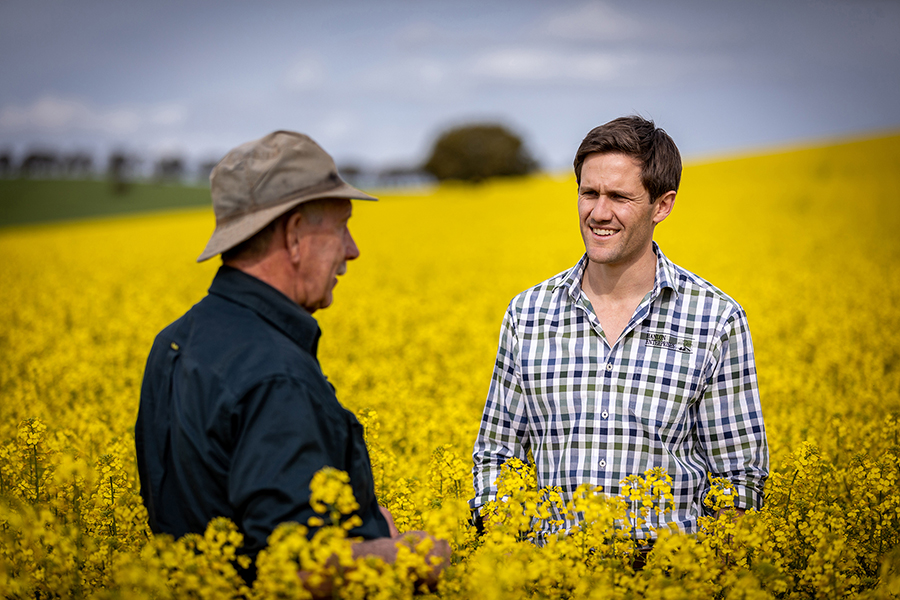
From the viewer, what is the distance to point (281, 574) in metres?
1.86

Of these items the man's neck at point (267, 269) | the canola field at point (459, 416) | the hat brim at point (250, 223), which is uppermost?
the hat brim at point (250, 223)

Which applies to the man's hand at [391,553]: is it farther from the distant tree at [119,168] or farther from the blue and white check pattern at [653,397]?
the distant tree at [119,168]

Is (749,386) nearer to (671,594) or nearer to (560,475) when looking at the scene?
(560,475)

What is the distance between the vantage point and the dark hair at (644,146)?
2.85 m

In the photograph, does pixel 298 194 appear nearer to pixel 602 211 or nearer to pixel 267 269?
pixel 267 269

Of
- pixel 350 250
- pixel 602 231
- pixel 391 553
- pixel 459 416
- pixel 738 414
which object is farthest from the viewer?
pixel 459 416

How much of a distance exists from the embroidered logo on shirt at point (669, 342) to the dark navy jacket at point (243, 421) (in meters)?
1.37

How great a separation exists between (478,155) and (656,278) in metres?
56.8

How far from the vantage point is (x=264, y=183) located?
6.77 ft

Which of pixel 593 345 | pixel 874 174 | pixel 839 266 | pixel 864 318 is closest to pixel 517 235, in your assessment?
pixel 839 266

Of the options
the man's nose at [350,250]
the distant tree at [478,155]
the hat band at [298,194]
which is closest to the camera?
the hat band at [298,194]

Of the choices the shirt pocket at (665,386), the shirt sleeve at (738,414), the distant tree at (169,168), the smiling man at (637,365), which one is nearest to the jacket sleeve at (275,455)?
the smiling man at (637,365)

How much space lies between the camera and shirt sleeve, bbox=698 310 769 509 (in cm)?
283

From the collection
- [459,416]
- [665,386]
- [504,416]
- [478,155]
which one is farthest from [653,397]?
[478,155]
